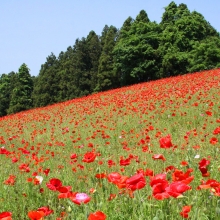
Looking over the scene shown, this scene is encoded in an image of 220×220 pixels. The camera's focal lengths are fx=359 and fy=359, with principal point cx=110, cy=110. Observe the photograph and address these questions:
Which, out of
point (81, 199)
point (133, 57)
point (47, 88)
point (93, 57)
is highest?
point (93, 57)

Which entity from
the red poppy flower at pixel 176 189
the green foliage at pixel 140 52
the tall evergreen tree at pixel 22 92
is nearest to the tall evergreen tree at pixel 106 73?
the green foliage at pixel 140 52

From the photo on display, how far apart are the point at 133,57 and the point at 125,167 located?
→ 26485 mm

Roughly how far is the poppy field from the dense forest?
1339 cm

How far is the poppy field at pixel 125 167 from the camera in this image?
2.35 meters

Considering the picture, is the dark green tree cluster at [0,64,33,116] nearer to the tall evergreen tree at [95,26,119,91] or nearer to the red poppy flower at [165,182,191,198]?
the tall evergreen tree at [95,26,119,91]

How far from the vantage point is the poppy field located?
2.35 m

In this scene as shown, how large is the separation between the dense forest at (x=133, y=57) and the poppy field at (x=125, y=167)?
43.9 ft

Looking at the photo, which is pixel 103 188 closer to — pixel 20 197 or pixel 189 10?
pixel 20 197

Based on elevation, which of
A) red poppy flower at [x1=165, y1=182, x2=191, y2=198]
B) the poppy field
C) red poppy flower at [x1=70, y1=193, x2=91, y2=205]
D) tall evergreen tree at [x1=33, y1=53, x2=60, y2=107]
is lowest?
the poppy field

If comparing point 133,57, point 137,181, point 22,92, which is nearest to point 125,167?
point 137,181

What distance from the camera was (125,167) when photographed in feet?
17.5

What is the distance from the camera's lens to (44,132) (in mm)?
12289

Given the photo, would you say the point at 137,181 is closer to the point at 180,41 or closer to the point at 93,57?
the point at 180,41

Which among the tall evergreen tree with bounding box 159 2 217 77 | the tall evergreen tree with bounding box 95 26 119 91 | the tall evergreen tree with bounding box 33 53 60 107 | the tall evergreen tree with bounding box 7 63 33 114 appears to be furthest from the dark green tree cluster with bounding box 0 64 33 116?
the tall evergreen tree with bounding box 159 2 217 77
